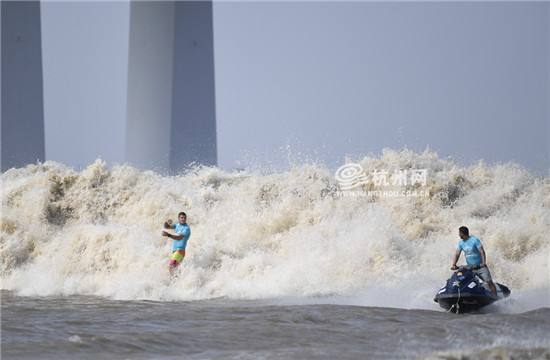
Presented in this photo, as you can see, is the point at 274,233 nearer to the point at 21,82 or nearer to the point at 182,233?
the point at 182,233

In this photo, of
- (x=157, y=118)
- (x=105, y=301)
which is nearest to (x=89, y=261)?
(x=105, y=301)

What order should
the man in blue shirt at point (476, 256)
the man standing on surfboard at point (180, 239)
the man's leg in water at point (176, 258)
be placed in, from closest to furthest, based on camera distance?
the man in blue shirt at point (476, 256)
the man standing on surfboard at point (180, 239)
the man's leg in water at point (176, 258)

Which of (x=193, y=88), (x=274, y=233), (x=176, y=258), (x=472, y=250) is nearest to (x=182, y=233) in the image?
(x=176, y=258)

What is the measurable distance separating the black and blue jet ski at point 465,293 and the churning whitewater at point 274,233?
0.58 metres

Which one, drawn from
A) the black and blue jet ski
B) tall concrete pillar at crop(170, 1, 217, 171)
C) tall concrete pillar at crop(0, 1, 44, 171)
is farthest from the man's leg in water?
tall concrete pillar at crop(0, 1, 44, 171)

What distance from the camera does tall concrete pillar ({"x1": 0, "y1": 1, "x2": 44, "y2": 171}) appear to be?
35.2m

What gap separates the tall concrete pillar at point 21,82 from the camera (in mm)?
35219

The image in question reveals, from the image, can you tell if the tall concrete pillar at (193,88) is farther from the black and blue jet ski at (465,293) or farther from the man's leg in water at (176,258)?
the black and blue jet ski at (465,293)

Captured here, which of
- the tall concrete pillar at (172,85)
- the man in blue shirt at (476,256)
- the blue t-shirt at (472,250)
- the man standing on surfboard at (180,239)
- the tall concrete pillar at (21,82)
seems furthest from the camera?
the tall concrete pillar at (21,82)

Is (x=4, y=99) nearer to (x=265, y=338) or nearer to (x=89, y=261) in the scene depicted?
(x=89, y=261)

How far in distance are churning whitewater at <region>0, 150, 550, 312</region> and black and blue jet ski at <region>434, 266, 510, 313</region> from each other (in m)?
0.58

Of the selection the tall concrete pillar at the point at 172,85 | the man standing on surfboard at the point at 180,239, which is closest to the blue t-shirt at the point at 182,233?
the man standing on surfboard at the point at 180,239

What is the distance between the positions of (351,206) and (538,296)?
5.24 metres

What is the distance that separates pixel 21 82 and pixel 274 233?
21.6 m
